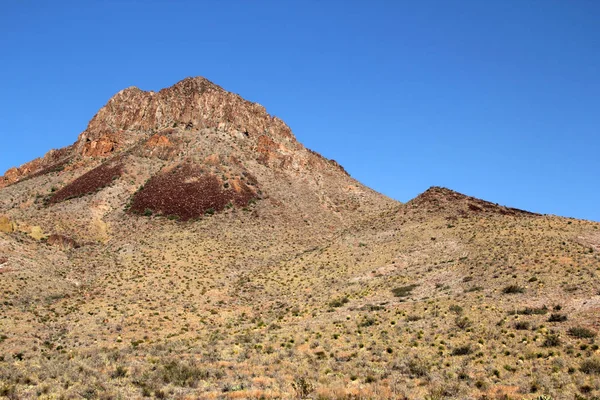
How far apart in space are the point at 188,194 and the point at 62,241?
20.1 metres

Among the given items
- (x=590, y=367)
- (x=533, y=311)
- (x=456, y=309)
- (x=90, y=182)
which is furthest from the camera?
(x=90, y=182)

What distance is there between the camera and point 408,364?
68.0 ft

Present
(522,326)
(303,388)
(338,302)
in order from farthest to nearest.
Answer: (338,302), (522,326), (303,388)

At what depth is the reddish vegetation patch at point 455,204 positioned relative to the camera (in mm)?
60428

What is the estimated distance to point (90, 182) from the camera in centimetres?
7031

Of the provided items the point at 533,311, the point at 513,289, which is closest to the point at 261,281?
the point at 513,289

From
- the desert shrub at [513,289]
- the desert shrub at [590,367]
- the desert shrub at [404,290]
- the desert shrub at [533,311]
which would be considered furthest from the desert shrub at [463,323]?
the desert shrub at [404,290]

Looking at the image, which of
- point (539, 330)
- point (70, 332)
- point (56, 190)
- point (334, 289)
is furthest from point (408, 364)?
point (56, 190)

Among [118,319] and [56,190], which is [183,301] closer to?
[118,319]

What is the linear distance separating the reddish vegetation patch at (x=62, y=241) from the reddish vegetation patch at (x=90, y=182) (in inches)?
567

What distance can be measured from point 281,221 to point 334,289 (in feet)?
88.9

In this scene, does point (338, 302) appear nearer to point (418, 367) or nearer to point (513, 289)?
point (513, 289)

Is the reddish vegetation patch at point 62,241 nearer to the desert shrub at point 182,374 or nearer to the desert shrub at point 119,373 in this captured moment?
the desert shrub at point 119,373

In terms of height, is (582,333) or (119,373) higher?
(582,333)
